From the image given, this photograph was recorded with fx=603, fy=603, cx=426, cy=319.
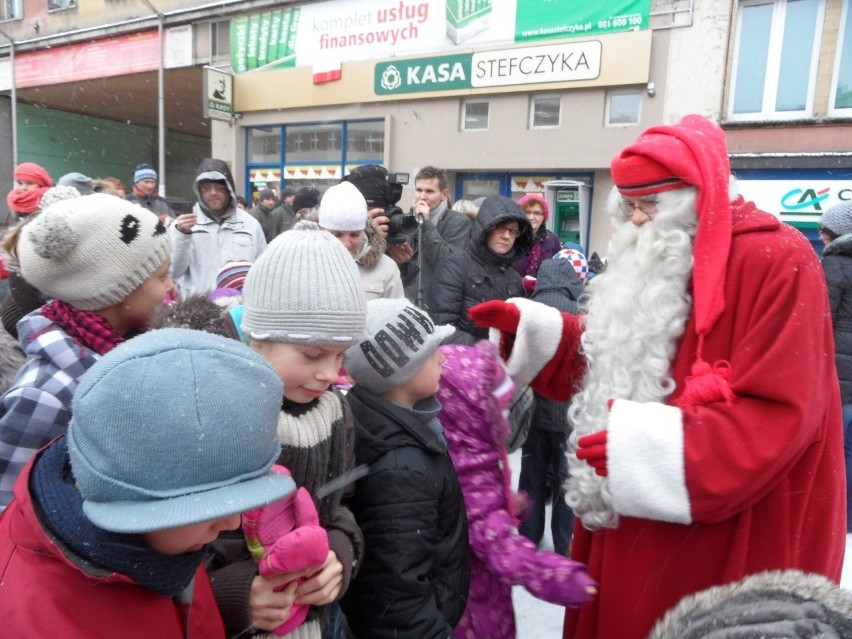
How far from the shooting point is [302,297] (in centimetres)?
133

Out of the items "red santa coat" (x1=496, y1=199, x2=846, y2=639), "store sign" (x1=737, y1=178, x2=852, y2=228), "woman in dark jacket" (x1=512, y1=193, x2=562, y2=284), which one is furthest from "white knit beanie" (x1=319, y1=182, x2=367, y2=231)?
"store sign" (x1=737, y1=178, x2=852, y2=228)

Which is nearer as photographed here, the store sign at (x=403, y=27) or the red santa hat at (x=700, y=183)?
the red santa hat at (x=700, y=183)

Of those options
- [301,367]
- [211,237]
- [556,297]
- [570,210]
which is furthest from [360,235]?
[570,210]

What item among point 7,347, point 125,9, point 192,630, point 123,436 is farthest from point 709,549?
point 125,9

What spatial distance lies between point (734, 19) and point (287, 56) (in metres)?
8.02

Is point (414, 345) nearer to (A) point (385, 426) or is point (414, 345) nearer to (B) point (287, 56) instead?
(A) point (385, 426)

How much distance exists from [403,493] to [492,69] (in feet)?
31.2

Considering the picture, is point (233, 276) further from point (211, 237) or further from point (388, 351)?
point (211, 237)

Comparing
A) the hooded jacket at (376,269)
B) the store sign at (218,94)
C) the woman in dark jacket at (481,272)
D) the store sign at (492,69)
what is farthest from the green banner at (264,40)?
the woman in dark jacket at (481,272)

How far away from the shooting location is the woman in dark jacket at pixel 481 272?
3160 mm

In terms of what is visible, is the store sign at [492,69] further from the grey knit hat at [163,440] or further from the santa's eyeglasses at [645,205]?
the grey knit hat at [163,440]

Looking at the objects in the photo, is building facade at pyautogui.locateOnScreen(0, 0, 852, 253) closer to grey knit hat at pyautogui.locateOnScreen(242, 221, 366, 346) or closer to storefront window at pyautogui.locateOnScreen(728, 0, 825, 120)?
storefront window at pyautogui.locateOnScreen(728, 0, 825, 120)

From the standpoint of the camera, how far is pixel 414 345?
1.57 m

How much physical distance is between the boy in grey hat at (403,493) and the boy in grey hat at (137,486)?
59 cm
